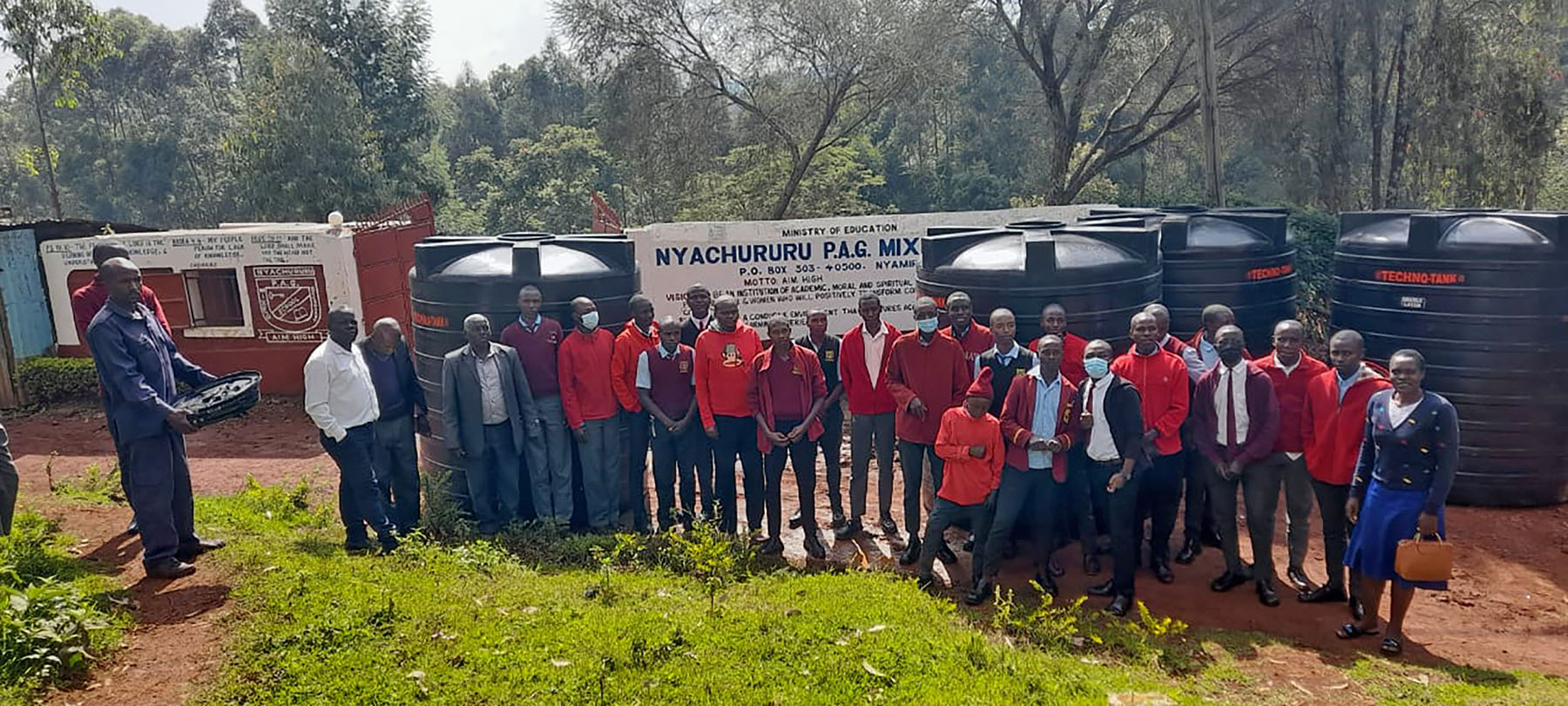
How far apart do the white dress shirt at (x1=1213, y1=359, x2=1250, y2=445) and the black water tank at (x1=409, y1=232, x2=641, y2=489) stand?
4232mm

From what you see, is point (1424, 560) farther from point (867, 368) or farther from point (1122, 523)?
point (867, 368)

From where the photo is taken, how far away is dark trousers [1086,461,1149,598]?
5914 mm

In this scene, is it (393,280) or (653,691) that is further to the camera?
(393,280)

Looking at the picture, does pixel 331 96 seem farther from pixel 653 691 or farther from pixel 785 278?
pixel 653 691

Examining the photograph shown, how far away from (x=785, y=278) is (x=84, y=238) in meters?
9.93

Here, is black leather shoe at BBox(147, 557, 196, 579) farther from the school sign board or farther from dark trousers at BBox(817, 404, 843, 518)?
the school sign board

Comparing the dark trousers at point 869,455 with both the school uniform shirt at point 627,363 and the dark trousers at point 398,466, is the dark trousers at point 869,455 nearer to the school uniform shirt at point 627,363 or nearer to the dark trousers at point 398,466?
the school uniform shirt at point 627,363

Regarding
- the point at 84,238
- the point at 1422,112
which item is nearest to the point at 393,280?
the point at 84,238

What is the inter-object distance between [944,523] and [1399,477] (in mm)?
2471

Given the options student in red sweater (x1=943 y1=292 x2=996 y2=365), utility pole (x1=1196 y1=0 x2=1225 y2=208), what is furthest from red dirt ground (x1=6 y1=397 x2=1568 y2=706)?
utility pole (x1=1196 y1=0 x2=1225 y2=208)

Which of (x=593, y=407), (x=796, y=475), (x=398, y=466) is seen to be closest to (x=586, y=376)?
(x=593, y=407)

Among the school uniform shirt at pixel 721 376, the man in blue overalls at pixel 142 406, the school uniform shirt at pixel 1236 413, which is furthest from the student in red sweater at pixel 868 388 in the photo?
the man in blue overalls at pixel 142 406

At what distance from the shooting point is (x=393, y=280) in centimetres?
1380

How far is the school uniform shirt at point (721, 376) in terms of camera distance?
670cm
